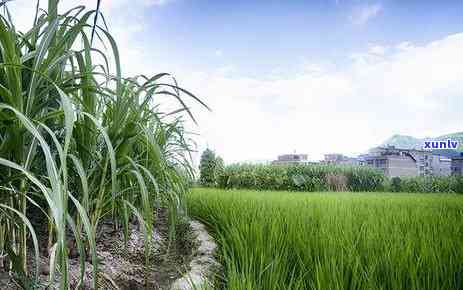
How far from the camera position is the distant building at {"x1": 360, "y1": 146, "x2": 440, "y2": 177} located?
1335 centimetres

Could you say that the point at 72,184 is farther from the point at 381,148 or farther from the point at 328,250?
the point at 381,148

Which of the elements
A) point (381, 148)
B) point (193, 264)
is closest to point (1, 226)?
point (193, 264)

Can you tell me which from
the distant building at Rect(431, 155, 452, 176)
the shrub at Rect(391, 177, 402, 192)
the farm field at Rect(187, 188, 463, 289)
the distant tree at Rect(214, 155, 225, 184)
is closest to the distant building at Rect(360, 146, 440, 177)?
the distant building at Rect(431, 155, 452, 176)

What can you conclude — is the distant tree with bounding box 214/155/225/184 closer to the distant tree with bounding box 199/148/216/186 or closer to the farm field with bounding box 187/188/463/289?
the distant tree with bounding box 199/148/216/186

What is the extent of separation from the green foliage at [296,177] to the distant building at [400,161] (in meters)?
2.28

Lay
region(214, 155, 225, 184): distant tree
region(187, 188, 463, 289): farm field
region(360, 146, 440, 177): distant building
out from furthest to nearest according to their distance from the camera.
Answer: region(360, 146, 440, 177): distant building < region(214, 155, 225, 184): distant tree < region(187, 188, 463, 289): farm field

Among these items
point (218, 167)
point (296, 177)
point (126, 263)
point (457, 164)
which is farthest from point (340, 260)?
point (457, 164)

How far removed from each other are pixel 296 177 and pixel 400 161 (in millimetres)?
5947

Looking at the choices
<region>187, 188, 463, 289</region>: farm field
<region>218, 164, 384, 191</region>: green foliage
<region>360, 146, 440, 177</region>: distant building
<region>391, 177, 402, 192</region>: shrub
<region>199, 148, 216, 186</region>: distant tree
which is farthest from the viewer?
<region>360, 146, 440, 177</region>: distant building

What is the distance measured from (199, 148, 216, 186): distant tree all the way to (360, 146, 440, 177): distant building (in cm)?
700

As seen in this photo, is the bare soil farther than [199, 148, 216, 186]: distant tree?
No

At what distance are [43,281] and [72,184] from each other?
0.41 meters

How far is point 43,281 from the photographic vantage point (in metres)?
1.09

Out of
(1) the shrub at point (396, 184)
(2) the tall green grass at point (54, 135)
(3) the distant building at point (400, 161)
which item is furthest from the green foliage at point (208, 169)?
(2) the tall green grass at point (54, 135)
